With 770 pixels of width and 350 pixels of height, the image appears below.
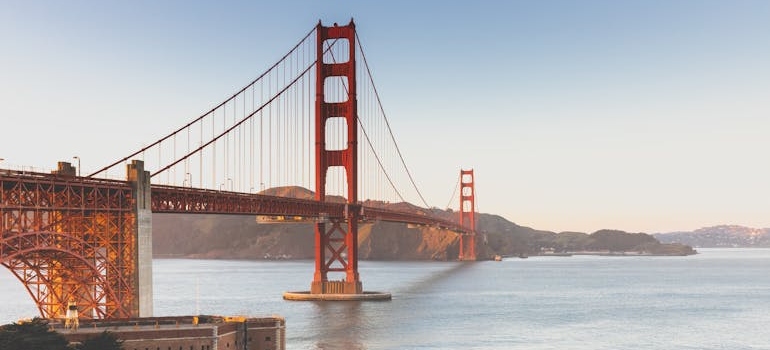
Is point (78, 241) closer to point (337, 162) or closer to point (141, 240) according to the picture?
point (141, 240)

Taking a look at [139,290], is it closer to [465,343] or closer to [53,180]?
[53,180]

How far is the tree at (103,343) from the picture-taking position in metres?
38.8

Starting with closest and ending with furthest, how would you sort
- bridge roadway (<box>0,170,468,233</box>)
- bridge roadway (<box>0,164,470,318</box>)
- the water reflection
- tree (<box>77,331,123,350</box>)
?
tree (<box>77,331,123,350</box>)
bridge roadway (<box>0,170,468,233</box>)
bridge roadway (<box>0,164,470,318</box>)
the water reflection

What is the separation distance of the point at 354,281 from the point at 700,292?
51.4 meters

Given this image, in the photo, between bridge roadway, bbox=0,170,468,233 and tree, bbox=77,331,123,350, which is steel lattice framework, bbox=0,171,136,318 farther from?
tree, bbox=77,331,123,350

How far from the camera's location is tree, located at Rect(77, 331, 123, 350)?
38831mm

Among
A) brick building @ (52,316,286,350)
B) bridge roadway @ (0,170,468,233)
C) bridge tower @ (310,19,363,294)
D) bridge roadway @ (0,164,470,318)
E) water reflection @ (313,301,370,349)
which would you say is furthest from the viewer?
bridge tower @ (310,19,363,294)

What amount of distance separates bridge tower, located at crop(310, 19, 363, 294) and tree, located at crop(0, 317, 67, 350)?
48.5m

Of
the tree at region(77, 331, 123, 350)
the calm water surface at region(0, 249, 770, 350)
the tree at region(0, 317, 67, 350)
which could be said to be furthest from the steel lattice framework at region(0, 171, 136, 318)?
the calm water surface at region(0, 249, 770, 350)

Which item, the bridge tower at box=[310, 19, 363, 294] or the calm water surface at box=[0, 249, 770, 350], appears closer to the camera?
the calm water surface at box=[0, 249, 770, 350]

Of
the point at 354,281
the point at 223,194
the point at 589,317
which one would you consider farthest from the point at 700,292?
the point at 223,194

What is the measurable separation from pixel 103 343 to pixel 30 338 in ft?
9.62

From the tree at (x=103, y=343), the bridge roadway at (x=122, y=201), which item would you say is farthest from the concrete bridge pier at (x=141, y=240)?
the tree at (x=103, y=343)

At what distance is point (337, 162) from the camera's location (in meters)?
90.8
